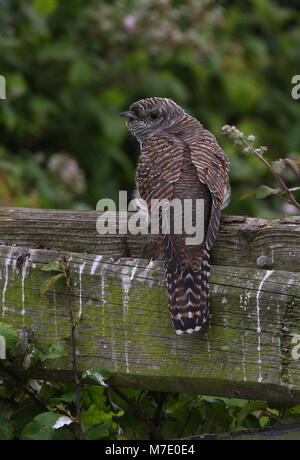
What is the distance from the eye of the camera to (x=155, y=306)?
2.31 meters

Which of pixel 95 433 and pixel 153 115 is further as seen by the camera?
pixel 153 115

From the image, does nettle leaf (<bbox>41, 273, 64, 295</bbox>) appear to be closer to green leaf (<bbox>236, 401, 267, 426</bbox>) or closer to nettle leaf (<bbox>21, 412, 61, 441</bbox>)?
nettle leaf (<bbox>21, 412, 61, 441</bbox>)

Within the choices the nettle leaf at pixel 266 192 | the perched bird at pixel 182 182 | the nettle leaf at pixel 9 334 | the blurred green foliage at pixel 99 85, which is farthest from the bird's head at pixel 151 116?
the blurred green foliage at pixel 99 85

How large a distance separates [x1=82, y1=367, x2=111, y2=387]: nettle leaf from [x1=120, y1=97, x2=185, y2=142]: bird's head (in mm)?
1886

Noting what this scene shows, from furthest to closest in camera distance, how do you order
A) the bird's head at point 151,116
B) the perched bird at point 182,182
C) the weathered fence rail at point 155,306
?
the bird's head at point 151,116
the perched bird at point 182,182
the weathered fence rail at point 155,306

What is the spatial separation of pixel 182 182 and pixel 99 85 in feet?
15.3

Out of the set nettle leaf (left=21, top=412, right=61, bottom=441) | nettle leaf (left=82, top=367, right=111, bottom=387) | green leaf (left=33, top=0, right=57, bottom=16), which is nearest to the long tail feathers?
nettle leaf (left=82, top=367, right=111, bottom=387)

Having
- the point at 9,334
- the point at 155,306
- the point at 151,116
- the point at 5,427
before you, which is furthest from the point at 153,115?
the point at 5,427

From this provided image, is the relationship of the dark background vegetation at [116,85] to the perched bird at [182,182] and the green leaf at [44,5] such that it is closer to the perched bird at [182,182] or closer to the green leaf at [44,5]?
Answer: the green leaf at [44,5]

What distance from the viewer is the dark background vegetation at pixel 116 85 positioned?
20.9ft

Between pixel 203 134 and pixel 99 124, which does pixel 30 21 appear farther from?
pixel 203 134

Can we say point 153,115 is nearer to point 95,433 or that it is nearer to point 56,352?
point 56,352

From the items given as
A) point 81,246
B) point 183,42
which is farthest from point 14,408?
point 183,42

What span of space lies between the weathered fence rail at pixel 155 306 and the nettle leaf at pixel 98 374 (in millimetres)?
55
